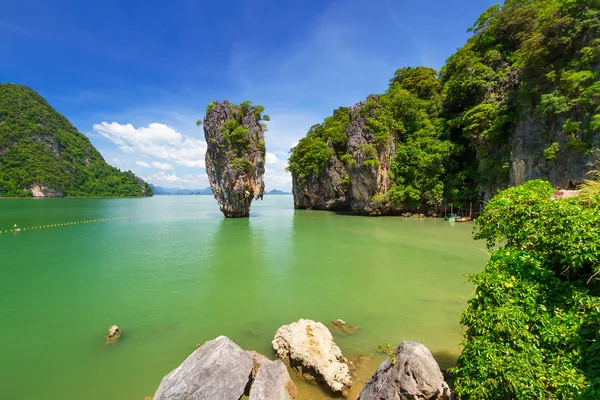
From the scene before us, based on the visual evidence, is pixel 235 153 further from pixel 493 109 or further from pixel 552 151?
pixel 552 151

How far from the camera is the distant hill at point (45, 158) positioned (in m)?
83.3

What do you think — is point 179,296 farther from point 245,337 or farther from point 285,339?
point 285,339

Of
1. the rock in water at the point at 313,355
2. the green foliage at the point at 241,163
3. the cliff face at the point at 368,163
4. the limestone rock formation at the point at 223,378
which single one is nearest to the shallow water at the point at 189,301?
the rock in water at the point at 313,355

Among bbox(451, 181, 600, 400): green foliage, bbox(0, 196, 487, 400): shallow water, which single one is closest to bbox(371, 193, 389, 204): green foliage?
bbox(0, 196, 487, 400): shallow water

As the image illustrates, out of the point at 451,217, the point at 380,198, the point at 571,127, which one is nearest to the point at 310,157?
the point at 380,198

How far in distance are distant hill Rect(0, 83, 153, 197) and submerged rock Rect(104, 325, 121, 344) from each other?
108 m

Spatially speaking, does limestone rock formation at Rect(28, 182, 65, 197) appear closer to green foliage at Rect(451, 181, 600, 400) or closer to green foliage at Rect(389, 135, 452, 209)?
green foliage at Rect(389, 135, 452, 209)

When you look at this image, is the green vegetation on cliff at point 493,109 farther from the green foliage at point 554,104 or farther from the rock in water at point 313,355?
the rock in water at point 313,355

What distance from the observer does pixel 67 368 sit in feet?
18.5

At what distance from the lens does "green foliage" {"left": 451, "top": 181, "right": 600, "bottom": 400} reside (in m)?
2.83

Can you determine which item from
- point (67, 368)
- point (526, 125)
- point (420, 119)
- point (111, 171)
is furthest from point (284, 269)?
point (111, 171)

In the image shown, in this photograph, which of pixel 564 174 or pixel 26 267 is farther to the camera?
pixel 564 174

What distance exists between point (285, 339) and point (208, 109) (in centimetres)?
3219

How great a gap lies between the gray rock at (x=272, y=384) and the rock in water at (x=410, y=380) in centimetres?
124
